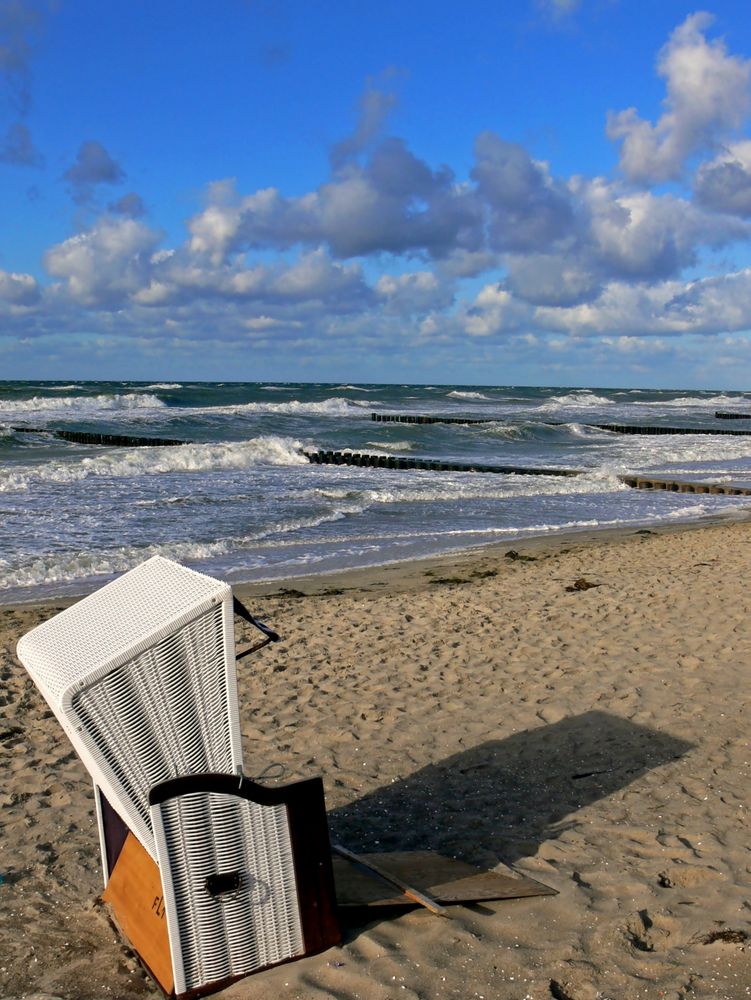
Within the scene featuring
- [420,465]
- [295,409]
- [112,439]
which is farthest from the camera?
[295,409]

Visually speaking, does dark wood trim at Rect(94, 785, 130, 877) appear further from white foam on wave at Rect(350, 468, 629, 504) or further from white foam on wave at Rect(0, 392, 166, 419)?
white foam on wave at Rect(0, 392, 166, 419)

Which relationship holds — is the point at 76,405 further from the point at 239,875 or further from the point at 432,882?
the point at 239,875

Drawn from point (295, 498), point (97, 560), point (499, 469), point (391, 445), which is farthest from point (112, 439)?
point (97, 560)

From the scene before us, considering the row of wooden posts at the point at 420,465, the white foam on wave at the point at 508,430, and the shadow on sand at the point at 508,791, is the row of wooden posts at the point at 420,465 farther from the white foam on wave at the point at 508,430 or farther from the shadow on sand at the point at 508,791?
the shadow on sand at the point at 508,791

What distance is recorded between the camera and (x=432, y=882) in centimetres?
396

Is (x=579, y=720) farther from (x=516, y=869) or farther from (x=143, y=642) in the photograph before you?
(x=143, y=642)

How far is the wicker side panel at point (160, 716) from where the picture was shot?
10.5ft

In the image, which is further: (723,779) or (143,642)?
(723,779)

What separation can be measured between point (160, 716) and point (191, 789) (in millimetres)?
264

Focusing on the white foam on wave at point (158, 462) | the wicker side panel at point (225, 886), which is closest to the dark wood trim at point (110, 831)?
the wicker side panel at point (225, 886)

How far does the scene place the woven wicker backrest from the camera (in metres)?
3.20

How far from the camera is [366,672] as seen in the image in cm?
753

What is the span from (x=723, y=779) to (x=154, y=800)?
3.34 m

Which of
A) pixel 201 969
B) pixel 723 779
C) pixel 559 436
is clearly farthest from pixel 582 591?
pixel 559 436
